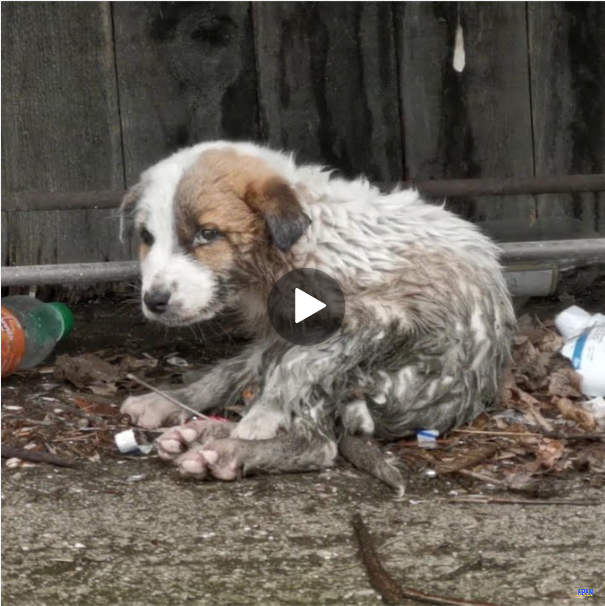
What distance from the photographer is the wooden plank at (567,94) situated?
6516mm

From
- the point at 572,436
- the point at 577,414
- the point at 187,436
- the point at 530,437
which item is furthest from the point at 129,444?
the point at 577,414

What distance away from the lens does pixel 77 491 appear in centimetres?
426


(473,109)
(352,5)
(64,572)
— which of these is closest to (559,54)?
(473,109)

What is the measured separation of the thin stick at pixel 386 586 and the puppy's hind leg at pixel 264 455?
635 millimetres

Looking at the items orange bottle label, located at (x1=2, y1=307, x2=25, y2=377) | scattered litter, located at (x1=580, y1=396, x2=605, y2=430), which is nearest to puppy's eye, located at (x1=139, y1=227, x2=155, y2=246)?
orange bottle label, located at (x1=2, y1=307, x2=25, y2=377)

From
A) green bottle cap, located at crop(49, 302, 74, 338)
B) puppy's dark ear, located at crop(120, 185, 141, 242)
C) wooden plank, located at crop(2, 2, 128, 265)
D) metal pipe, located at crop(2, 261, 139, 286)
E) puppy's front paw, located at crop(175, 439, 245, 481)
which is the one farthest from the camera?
wooden plank, located at crop(2, 2, 128, 265)

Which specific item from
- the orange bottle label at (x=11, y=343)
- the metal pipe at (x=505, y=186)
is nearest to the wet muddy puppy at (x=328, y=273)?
the orange bottle label at (x=11, y=343)

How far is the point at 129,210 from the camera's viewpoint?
5.12m

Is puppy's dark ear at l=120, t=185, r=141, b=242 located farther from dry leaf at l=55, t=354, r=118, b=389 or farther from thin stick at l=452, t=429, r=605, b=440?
thin stick at l=452, t=429, r=605, b=440

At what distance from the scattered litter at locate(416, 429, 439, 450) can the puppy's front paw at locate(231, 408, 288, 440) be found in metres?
0.52

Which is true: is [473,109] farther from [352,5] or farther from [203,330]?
[203,330]

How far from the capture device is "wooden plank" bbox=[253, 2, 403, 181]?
6.37 metres

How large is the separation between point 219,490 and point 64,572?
0.80 m

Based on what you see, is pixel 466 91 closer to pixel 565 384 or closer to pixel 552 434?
pixel 565 384
